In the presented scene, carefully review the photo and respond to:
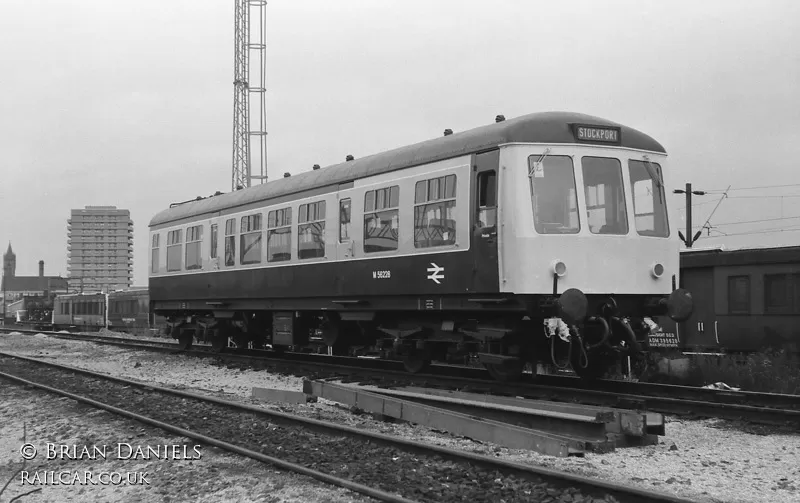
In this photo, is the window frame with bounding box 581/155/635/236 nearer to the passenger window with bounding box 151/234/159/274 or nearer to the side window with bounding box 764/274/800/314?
the side window with bounding box 764/274/800/314

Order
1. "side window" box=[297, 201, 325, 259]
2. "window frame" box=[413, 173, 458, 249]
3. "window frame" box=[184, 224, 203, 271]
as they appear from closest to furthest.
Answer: "window frame" box=[413, 173, 458, 249]
"side window" box=[297, 201, 325, 259]
"window frame" box=[184, 224, 203, 271]

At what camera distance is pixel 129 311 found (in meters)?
40.8

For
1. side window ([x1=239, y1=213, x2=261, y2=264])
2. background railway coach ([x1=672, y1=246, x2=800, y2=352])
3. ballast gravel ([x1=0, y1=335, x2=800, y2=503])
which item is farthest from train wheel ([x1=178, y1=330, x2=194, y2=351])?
background railway coach ([x1=672, y1=246, x2=800, y2=352])

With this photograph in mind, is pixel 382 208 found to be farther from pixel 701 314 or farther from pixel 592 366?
pixel 701 314


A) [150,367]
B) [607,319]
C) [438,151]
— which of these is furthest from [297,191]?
[607,319]

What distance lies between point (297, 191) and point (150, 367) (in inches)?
216

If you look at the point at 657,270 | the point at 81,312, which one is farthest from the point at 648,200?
the point at 81,312

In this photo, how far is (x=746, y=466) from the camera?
6.68 m

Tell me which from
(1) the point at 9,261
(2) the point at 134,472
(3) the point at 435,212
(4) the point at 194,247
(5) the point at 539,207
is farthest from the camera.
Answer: (1) the point at 9,261

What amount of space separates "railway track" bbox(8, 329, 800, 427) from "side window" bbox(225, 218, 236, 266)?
9.78ft

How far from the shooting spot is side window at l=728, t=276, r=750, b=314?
1727cm

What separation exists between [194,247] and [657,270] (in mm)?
11559

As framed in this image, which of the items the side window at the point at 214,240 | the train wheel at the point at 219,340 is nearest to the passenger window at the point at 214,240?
the side window at the point at 214,240

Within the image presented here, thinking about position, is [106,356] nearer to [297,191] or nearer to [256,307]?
[256,307]
